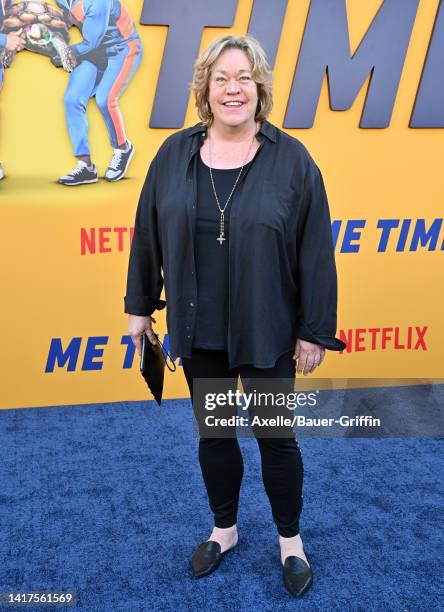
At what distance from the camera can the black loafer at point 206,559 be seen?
192 cm

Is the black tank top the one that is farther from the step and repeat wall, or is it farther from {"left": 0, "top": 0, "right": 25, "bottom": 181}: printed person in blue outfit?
{"left": 0, "top": 0, "right": 25, "bottom": 181}: printed person in blue outfit

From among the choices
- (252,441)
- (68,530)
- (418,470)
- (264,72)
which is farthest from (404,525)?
(264,72)

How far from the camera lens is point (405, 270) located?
3227mm

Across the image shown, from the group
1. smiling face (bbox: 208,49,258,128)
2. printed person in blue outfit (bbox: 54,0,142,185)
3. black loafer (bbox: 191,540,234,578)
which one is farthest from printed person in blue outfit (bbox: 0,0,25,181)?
black loafer (bbox: 191,540,234,578)

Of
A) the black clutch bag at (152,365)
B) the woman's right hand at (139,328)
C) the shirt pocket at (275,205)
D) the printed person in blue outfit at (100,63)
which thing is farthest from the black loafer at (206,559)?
the printed person in blue outfit at (100,63)

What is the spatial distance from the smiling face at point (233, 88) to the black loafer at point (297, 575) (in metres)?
1.23

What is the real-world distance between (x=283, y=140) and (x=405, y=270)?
69.5 inches

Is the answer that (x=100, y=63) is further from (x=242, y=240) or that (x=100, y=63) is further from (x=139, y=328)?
(x=242, y=240)

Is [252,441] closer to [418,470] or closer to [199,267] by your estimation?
[418,470]

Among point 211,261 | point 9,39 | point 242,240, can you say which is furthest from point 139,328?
point 9,39

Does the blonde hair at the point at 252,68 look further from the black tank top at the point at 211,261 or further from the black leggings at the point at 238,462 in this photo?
the black leggings at the point at 238,462

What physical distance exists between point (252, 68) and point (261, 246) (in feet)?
1.41

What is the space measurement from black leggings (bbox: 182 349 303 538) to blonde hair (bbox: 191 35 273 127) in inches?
25.2

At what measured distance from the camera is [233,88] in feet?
5.16
